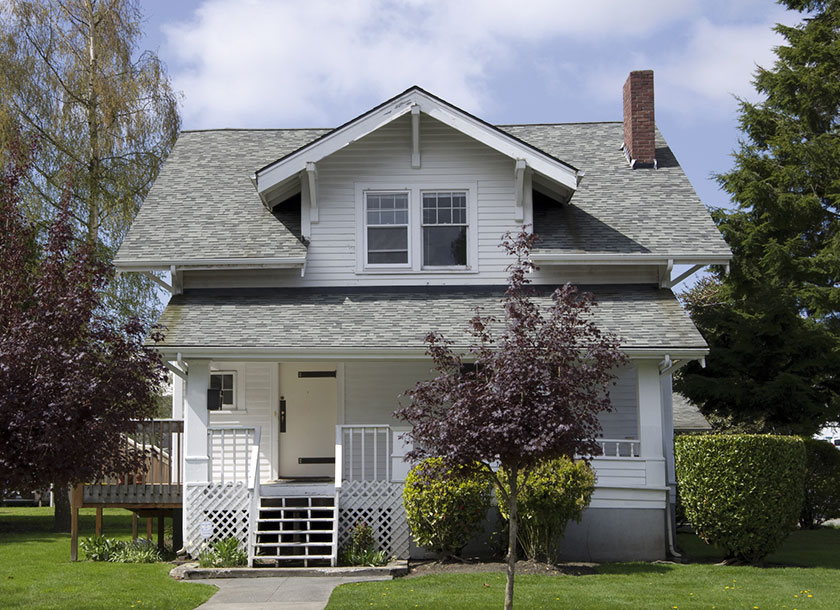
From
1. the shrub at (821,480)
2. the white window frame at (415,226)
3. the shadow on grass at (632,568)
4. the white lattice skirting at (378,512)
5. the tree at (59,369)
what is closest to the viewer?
the tree at (59,369)

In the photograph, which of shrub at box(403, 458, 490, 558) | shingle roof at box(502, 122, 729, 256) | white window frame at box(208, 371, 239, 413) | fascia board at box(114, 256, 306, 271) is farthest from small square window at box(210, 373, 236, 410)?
shingle roof at box(502, 122, 729, 256)

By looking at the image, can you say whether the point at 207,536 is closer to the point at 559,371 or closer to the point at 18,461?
the point at 18,461

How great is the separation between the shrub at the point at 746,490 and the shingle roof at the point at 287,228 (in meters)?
4.00

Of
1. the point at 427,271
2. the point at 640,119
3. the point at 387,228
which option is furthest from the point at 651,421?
the point at 640,119

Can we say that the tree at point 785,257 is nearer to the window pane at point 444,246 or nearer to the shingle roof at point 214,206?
the window pane at point 444,246

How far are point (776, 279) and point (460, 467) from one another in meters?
16.9

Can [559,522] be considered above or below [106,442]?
below

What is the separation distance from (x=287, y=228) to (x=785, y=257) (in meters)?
13.5

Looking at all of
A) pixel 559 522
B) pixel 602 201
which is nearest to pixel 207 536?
pixel 559 522

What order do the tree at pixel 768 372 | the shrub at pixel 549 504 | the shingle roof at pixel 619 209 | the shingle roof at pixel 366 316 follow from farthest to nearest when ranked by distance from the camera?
the tree at pixel 768 372 → the shingle roof at pixel 619 209 → the shingle roof at pixel 366 316 → the shrub at pixel 549 504

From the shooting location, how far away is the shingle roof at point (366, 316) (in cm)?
1525

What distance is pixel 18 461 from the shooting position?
30.5 ft

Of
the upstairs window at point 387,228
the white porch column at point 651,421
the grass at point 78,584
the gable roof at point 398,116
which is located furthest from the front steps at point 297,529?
the gable roof at point 398,116

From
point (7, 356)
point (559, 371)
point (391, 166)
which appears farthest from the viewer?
point (391, 166)
